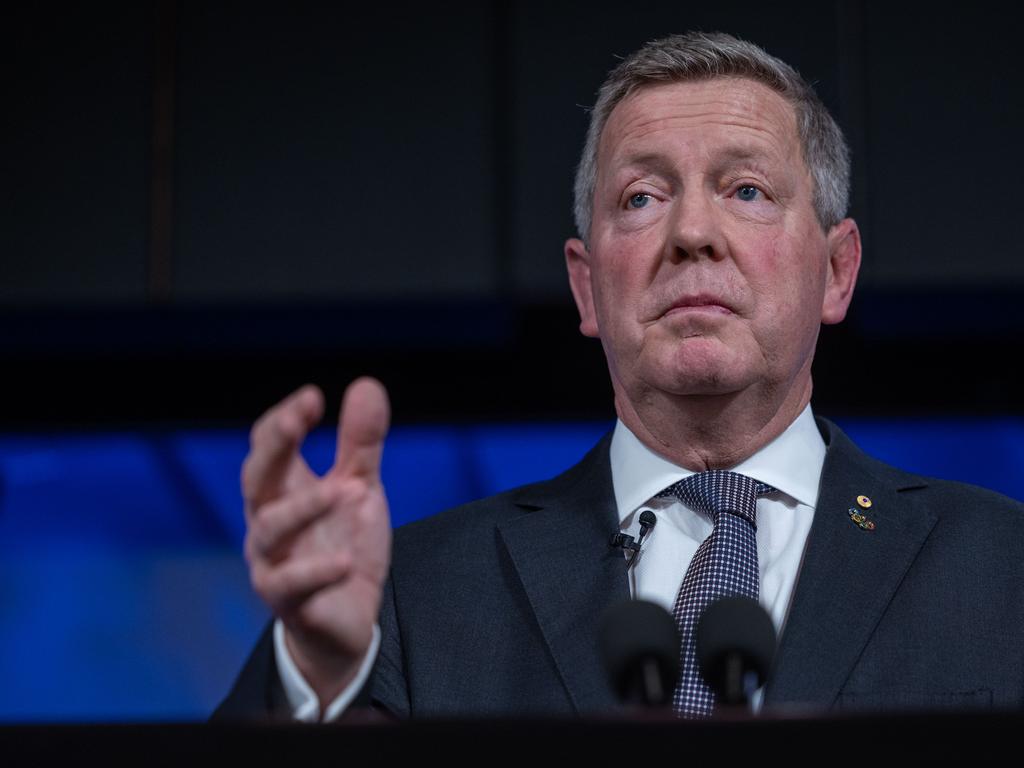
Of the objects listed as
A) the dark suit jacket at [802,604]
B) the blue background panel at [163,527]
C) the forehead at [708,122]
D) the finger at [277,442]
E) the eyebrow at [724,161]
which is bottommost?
the blue background panel at [163,527]

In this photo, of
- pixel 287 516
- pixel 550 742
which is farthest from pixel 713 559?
pixel 550 742

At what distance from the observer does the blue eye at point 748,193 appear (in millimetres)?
1779

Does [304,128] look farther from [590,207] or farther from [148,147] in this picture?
[590,207]

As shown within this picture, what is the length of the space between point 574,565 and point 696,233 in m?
0.44

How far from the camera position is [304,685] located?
1.22m

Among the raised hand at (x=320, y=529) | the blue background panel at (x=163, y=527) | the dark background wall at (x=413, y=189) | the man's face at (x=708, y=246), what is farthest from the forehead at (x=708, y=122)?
the blue background panel at (x=163, y=527)

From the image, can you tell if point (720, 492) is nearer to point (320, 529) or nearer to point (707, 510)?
point (707, 510)

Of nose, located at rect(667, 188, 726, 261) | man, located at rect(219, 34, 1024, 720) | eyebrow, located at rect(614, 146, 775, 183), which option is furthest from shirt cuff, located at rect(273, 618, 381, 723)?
eyebrow, located at rect(614, 146, 775, 183)

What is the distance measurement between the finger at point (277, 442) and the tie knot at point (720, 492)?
2.20 ft

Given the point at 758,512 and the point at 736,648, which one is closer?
the point at 736,648

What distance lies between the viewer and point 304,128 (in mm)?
3096

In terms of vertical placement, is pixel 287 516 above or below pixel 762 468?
above

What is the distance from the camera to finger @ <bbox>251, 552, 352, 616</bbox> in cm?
108

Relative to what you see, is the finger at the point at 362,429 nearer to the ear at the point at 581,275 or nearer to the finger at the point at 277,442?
the finger at the point at 277,442
